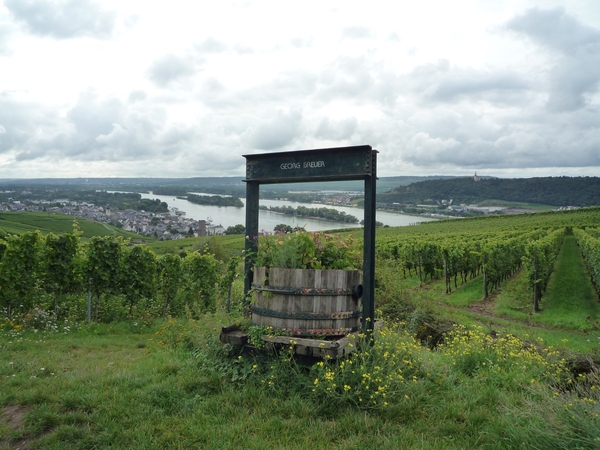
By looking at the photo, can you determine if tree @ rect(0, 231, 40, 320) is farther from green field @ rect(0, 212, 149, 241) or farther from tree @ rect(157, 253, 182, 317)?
green field @ rect(0, 212, 149, 241)

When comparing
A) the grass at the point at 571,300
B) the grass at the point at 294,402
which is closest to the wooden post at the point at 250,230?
the grass at the point at 294,402

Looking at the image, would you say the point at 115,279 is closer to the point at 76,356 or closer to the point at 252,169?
the point at 76,356

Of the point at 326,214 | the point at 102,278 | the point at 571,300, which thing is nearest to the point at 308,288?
the point at 326,214

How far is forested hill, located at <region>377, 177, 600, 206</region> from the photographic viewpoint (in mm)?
102812

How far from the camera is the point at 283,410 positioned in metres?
4.55

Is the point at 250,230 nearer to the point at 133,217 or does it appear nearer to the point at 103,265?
the point at 103,265

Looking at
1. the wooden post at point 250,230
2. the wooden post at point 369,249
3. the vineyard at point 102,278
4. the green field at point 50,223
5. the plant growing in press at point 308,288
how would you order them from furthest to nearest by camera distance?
the green field at point 50,223 < the vineyard at point 102,278 < the wooden post at point 250,230 < the wooden post at point 369,249 < the plant growing in press at point 308,288

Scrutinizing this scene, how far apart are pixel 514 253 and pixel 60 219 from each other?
5195 centimetres

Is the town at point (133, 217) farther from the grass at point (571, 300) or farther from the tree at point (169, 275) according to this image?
the grass at point (571, 300)

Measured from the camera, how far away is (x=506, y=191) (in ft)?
385

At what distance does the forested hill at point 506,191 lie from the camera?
337 ft

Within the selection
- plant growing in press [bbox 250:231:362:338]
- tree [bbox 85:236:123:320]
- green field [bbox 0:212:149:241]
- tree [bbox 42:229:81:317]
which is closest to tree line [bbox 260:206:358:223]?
plant growing in press [bbox 250:231:362:338]

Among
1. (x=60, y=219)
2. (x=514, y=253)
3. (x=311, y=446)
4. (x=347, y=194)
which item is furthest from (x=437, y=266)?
(x=60, y=219)

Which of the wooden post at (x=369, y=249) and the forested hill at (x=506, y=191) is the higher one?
the forested hill at (x=506, y=191)
